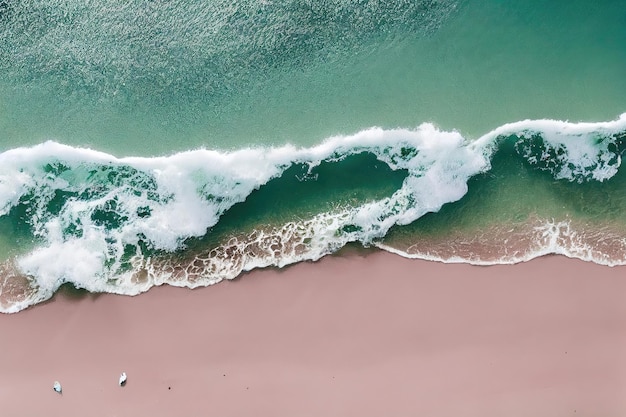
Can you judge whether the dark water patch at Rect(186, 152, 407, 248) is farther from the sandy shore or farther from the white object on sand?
the white object on sand

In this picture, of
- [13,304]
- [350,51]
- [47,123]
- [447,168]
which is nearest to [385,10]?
[350,51]

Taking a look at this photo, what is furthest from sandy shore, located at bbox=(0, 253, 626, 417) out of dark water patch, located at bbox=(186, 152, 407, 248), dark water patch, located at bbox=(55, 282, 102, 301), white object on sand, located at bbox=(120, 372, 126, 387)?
dark water patch, located at bbox=(186, 152, 407, 248)

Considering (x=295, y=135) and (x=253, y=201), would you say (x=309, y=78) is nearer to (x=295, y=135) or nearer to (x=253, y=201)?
(x=295, y=135)

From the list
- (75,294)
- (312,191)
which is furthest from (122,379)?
(312,191)

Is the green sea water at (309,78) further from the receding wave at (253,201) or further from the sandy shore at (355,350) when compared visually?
the sandy shore at (355,350)

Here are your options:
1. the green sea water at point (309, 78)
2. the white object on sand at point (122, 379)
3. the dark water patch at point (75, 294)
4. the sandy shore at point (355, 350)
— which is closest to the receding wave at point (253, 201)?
the dark water patch at point (75, 294)

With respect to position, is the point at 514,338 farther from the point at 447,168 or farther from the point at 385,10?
the point at 385,10
